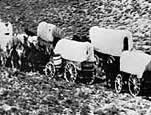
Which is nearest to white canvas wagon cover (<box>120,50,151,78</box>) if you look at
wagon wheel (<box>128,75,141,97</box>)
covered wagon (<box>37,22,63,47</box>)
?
wagon wheel (<box>128,75,141,97</box>)

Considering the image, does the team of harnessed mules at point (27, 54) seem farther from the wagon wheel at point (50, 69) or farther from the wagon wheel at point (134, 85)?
the wagon wheel at point (134, 85)

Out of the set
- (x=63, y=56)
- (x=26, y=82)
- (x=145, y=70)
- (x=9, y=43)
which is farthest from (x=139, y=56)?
(x=9, y=43)

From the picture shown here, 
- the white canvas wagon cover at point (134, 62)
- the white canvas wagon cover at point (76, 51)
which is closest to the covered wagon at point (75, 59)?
the white canvas wagon cover at point (76, 51)

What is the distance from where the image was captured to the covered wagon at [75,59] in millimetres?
15477

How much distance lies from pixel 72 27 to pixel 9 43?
29.2ft

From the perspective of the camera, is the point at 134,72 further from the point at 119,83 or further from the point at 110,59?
the point at 110,59

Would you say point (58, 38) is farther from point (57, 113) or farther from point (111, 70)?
point (57, 113)

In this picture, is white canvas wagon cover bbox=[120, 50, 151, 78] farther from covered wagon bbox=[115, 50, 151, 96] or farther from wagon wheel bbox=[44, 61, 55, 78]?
wagon wheel bbox=[44, 61, 55, 78]

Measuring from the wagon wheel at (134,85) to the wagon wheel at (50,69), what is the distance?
A: 3.63m

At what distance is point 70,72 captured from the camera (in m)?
16.1

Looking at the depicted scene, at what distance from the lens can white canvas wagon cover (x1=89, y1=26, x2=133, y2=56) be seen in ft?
51.5

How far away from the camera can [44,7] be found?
30859 millimetres

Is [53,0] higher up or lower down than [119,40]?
higher up

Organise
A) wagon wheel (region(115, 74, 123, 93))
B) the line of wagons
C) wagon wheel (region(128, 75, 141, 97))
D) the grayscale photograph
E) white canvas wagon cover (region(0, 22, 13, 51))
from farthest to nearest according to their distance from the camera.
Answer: white canvas wagon cover (region(0, 22, 13, 51))
wagon wheel (region(115, 74, 123, 93))
wagon wheel (region(128, 75, 141, 97))
the line of wagons
the grayscale photograph
